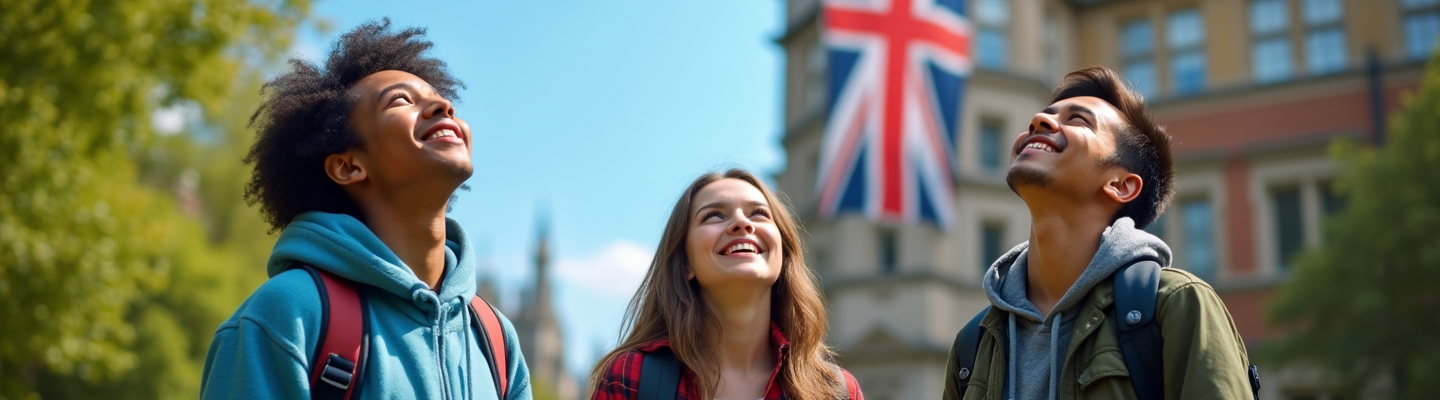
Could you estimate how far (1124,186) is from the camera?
449 centimetres

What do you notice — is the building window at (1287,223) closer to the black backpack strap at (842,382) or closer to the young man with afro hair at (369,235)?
the black backpack strap at (842,382)

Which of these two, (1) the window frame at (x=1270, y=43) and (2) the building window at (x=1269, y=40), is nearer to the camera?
(1) the window frame at (x=1270, y=43)

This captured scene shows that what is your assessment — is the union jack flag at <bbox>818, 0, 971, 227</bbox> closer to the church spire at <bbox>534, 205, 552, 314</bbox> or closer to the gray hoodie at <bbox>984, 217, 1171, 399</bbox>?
the gray hoodie at <bbox>984, 217, 1171, 399</bbox>

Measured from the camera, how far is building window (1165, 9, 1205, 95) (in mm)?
27891

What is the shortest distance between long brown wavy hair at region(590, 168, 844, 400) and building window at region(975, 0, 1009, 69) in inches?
917

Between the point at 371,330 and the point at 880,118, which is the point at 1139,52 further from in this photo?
the point at 371,330

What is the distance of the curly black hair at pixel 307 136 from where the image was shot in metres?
4.30

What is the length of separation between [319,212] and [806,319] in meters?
2.12

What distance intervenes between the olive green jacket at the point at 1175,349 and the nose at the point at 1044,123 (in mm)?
566

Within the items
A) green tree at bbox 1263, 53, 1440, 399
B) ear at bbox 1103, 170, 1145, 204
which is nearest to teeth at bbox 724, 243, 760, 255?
ear at bbox 1103, 170, 1145, 204

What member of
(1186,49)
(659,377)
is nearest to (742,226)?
(659,377)

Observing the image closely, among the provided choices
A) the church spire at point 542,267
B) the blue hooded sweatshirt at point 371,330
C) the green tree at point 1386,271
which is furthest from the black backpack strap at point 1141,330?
the church spire at point 542,267

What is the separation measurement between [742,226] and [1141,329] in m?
1.82

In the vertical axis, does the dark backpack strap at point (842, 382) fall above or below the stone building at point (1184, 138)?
below
